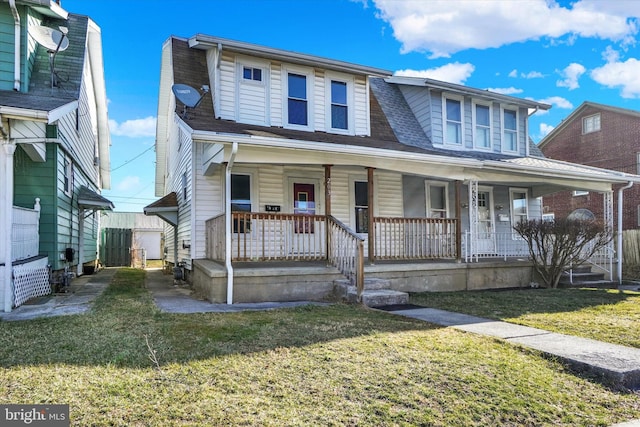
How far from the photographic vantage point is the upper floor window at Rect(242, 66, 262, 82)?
10.5 meters

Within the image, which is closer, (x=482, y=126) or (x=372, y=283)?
(x=372, y=283)

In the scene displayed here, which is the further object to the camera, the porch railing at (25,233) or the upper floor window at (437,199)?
the upper floor window at (437,199)

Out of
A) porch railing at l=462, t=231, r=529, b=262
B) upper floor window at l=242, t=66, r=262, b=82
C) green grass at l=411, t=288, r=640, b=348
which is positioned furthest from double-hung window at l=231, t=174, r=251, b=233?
porch railing at l=462, t=231, r=529, b=262

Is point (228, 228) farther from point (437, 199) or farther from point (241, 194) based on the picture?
point (437, 199)

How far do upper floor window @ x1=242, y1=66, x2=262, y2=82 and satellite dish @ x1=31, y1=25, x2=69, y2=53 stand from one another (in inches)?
153

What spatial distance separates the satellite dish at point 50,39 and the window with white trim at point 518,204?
43.4 feet

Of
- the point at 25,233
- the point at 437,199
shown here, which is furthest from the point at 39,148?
the point at 437,199

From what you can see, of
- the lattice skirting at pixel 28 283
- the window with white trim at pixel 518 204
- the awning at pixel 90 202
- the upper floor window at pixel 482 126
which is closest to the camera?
the lattice skirting at pixel 28 283

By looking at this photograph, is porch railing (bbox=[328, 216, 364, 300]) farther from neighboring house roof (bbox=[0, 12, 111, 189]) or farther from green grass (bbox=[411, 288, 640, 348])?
neighboring house roof (bbox=[0, 12, 111, 189])

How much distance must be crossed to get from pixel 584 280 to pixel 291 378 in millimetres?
10703

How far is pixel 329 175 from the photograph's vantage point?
358 inches

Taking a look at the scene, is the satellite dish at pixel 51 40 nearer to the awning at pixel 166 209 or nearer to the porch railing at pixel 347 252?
the awning at pixel 166 209

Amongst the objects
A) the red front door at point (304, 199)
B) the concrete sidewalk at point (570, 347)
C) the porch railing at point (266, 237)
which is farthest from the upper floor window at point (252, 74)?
the concrete sidewalk at point (570, 347)

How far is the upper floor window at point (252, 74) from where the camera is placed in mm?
10500
